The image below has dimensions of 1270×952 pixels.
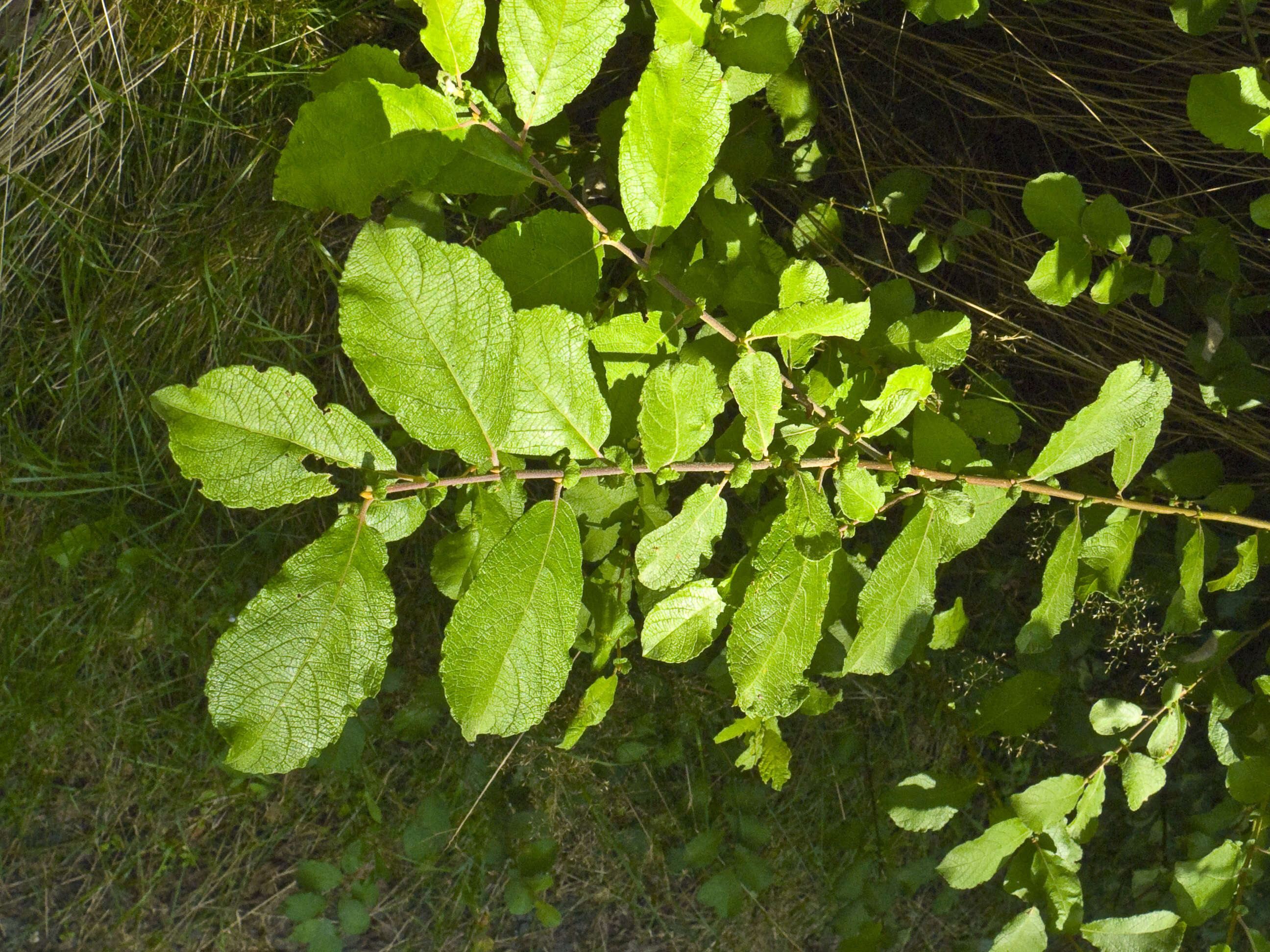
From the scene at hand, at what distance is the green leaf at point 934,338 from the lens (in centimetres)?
158

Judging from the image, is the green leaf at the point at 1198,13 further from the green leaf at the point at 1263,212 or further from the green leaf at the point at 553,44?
the green leaf at the point at 553,44

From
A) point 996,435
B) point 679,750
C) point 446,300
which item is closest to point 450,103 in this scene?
point 446,300

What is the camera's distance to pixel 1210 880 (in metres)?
1.79

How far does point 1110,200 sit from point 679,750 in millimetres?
1843

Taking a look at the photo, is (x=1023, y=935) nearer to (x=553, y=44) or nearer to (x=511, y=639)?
(x=511, y=639)

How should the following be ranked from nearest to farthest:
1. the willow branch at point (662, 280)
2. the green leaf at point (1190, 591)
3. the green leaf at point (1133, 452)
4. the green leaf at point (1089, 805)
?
1. the willow branch at point (662, 280)
2. the green leaf at point (1133, 452)
3. the green leaf at point (1190, 591)
4. the green leaf at point (1089, 805)

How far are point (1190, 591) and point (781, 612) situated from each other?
840mm

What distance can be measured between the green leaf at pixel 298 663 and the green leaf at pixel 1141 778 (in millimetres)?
1447

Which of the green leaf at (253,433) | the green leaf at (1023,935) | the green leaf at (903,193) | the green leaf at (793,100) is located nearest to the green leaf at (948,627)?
the green leaf at (1023,935)

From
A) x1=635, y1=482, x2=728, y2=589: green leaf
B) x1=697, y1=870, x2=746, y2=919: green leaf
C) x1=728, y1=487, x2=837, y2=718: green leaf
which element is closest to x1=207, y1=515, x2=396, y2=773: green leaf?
x1=635, y1=482, x2=728, y2=589: green leaf

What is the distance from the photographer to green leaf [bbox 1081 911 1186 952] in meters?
1.74

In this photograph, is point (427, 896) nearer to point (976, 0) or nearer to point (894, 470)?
point (894, 470)

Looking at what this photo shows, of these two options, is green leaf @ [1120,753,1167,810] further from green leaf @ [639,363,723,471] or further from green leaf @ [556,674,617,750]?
green leaf @ [639,363,723,471]

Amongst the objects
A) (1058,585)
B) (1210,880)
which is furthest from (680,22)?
(1210,880)
